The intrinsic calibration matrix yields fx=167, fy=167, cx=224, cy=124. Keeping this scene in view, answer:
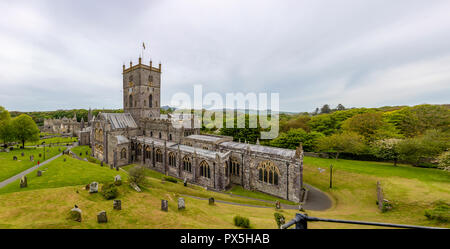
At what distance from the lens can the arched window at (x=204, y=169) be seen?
27.2 metres

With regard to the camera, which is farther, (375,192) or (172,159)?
(172,159)

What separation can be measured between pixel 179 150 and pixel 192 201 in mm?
12016

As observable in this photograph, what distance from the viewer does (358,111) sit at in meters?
53.3

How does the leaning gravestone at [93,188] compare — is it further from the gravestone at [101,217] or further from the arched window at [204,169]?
the arched window at [204,169]

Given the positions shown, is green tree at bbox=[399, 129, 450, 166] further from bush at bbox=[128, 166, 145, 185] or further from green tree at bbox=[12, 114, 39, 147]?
green tree at bbox=[12, 114, 39, 147]

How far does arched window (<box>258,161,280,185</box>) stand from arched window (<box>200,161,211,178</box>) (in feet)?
27.2

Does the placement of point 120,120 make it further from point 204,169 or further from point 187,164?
point 204,169

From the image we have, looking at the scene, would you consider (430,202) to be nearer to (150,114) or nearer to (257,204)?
(257,204)

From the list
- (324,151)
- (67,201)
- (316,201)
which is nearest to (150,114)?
(67,201)

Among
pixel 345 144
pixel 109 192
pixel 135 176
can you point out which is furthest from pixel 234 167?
pixel 345 144

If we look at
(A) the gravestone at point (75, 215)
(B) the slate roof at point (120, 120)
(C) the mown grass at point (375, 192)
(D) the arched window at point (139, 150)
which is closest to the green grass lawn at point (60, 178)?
(A) the gravestone at point (75, 215)

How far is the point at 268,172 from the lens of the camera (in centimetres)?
2472

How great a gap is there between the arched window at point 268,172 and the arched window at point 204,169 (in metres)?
8.30

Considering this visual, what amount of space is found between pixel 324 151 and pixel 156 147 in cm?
3945
